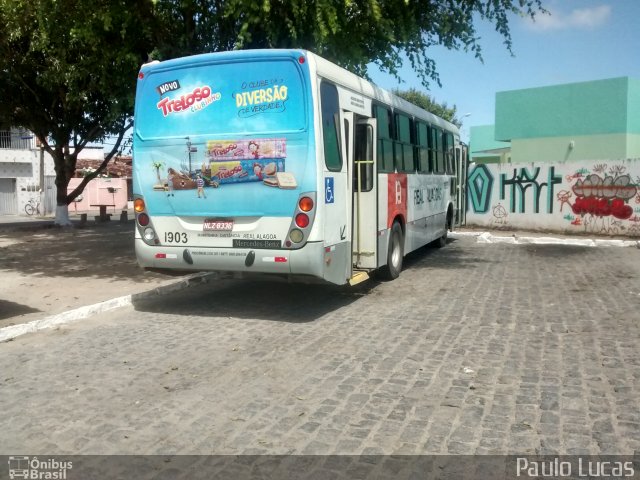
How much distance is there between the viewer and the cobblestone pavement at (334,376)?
4.06 metres

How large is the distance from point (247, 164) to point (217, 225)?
86 centimetres

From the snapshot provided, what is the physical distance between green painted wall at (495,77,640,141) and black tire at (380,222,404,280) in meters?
23.3

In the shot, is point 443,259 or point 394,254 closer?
point 394,254

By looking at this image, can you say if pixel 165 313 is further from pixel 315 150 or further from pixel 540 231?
pixel 540 231

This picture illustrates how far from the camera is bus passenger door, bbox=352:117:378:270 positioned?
8734 mm

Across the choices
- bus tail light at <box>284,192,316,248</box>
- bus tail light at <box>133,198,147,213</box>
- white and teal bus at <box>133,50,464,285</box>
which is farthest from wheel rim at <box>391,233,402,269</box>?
bus tail light at <box>133,198,147,213</box>

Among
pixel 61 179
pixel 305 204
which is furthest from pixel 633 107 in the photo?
pixel 305 204

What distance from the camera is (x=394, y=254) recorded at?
34.1 feet

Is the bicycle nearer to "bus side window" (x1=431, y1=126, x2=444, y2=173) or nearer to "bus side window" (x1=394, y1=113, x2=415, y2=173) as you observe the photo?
"bus side window" (x1=431, y1=126, x2=444, y2=173)

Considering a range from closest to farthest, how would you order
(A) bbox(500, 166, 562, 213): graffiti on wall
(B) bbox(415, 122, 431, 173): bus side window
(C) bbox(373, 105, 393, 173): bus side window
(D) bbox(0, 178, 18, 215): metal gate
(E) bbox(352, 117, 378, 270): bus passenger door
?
(E) bbox(352, 117, 378, 270): bus passenger door < (C) bbox(373, 105, 393, 173): bus side window < (B) bbox(415, 122, 431, 173): bus side window < (A) bbox(500, 166, 562, 213): graffiti on wall < (D) bbox(0, 178, 18, 215): metal gate

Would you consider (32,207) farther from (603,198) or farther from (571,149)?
(603,198)

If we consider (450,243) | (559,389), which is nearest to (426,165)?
(450,243)

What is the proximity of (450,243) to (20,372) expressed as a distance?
42.9 ft

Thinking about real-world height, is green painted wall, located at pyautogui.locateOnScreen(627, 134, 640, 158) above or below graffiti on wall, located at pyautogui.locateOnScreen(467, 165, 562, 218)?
above
